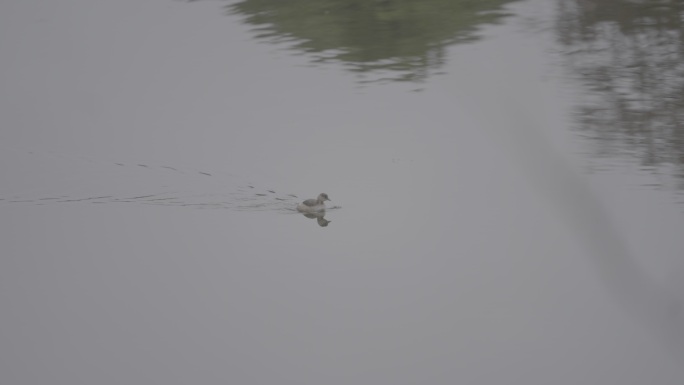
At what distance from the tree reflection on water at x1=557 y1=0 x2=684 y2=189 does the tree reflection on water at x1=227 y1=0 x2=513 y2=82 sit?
42.4 inches

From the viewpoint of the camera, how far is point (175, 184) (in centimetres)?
627

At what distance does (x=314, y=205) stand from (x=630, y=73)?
226cm

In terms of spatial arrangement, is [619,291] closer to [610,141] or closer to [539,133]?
[539,133]

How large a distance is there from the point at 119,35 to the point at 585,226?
7.66 meters

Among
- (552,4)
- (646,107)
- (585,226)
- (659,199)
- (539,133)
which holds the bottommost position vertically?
(659,199)

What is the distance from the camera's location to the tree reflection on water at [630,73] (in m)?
5.64

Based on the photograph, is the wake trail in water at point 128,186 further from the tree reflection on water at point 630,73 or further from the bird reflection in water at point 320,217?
the tree reflection on water at point 630,73

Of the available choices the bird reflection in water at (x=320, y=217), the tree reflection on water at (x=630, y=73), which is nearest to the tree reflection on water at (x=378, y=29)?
the tree reflection on water at (x=630, y=73)

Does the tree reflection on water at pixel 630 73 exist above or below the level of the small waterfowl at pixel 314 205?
above

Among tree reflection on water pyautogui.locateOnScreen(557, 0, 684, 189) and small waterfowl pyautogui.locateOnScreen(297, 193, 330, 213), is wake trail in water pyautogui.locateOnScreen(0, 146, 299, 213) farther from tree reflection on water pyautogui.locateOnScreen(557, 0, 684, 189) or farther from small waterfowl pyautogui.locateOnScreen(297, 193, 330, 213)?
tree reflection on water pyautogui.locateOnScreen(557, 0, 684, 189)

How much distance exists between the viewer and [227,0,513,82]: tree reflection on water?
7.43 metres

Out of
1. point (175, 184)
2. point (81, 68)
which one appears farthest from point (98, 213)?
point (81, 68)

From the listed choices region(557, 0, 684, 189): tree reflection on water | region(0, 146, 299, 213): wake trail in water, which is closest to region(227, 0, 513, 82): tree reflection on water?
region(557, 0, 684, 189): tree reflection on water

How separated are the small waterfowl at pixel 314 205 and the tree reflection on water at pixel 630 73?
67.5 inches
